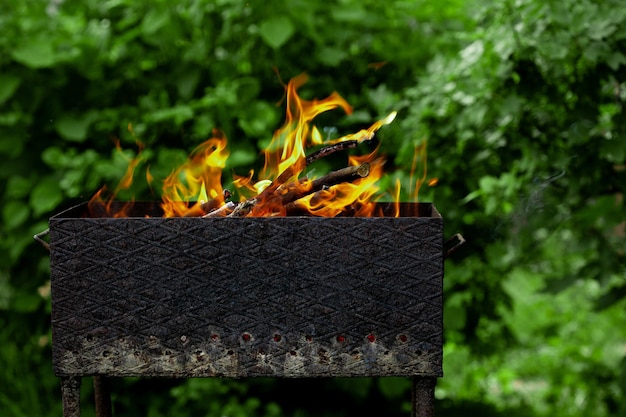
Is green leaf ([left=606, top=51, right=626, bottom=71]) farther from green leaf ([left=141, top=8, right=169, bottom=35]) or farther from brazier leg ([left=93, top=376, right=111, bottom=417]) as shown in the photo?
brazier leg ([left=93, top=376, right=111, bottom=417])

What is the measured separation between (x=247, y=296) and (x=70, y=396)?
57 centimetres

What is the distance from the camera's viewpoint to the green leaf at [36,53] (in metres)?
3.49

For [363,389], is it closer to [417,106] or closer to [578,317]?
[417,106]

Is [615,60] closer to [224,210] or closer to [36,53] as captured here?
[224,210]

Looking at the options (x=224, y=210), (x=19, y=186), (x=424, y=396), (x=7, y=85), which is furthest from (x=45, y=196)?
(x=424, y=396)

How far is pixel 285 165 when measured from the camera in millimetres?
2670

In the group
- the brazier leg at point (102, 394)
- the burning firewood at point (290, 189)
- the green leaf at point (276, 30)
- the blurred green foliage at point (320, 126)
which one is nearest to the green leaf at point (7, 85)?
the blurred green foliage at point (320, 126)

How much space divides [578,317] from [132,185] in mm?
3231

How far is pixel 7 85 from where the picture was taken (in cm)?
360

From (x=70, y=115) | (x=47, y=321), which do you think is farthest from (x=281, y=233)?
(x=47, y=321)

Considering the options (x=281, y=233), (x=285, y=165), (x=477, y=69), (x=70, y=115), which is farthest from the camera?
(x=70, y=115)

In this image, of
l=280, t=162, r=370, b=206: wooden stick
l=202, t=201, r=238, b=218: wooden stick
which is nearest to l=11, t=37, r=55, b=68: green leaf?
l=202, t=201, r=238, b=218: wooden stick

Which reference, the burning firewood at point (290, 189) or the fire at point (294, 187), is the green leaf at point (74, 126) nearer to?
the fire at point (294, 187)

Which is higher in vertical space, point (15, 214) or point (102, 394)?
point (15, 214)
